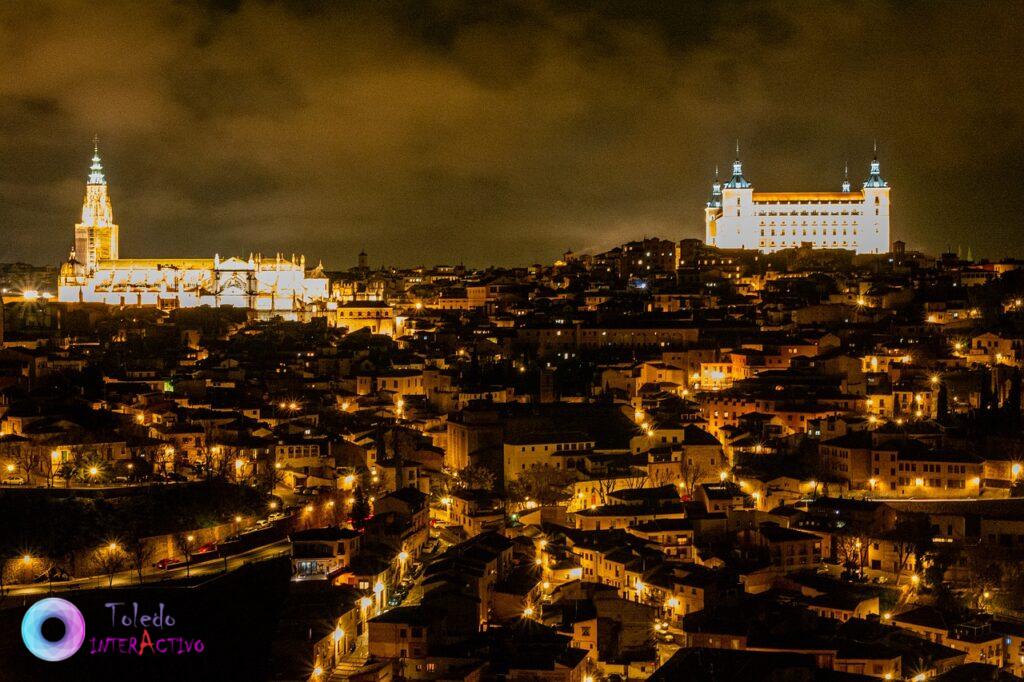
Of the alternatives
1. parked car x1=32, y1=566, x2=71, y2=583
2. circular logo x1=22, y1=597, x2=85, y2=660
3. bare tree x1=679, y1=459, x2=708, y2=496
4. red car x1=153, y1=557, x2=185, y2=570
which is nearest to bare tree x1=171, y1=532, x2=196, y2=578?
red car x1=153, y1=557, x2=185, y2=570

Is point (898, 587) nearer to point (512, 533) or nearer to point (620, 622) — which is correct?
point (620, 622)

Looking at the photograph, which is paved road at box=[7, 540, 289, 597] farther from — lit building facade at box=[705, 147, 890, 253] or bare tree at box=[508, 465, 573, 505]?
lit building facade at box=[705, 147, 890, 253]

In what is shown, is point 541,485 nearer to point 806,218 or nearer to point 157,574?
point 157,574

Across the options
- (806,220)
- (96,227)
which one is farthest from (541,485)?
(96,227)

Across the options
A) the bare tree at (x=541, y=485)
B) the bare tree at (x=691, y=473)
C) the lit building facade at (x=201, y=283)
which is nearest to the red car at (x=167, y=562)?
the bare tree at (x=541, y=485)

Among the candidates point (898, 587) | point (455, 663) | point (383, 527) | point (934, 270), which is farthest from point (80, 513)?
point (934, 270)
